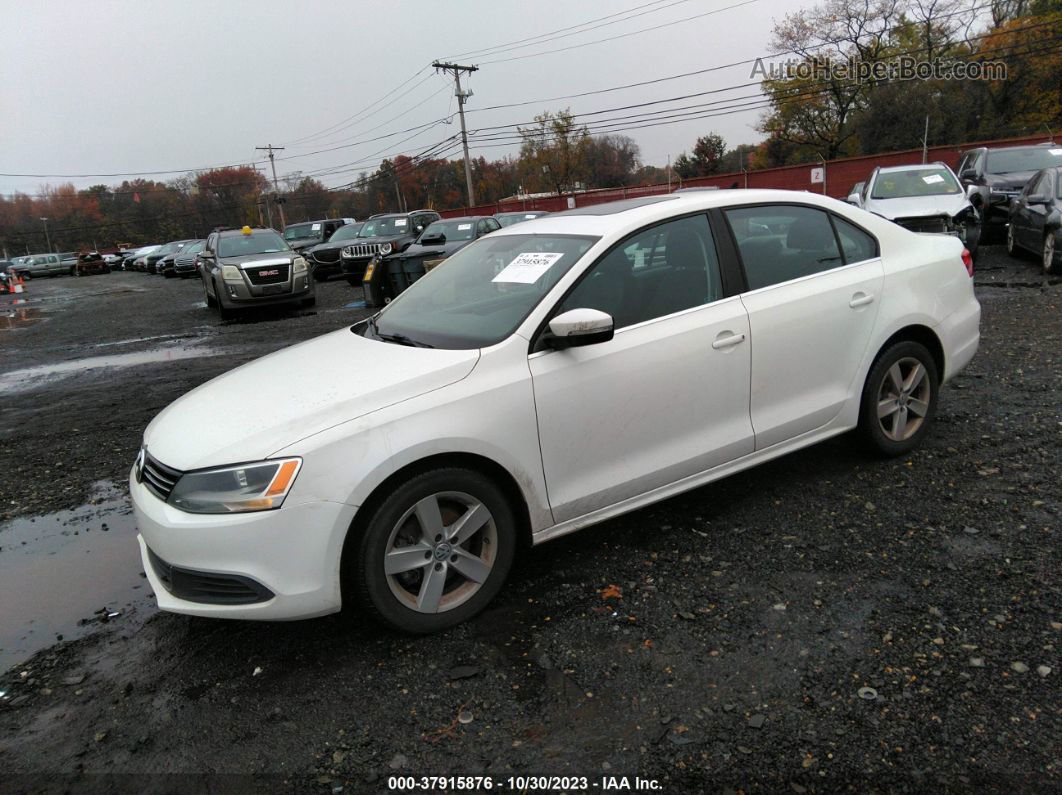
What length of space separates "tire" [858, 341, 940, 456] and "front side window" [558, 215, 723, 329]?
121 centimetres

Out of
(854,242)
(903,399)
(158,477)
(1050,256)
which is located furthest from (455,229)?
(158,477)

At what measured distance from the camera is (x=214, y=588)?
2.82 m

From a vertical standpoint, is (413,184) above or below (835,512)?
above

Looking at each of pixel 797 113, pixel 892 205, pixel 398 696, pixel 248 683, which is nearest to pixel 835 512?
pixel 398 696

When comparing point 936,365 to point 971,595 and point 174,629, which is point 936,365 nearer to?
point 971,595

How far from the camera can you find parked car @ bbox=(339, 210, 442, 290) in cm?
1897

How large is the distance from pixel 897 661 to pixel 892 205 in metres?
11.0

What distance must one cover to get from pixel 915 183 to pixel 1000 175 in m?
3.59

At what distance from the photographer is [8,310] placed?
74.1ft

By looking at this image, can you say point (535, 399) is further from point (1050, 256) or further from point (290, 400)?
point (1050, 256)

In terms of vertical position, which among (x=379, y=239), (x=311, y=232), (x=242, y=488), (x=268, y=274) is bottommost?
(x=242, y=488)

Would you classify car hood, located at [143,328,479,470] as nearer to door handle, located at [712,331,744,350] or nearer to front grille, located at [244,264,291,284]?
door handle, located at [712,331,744,350]

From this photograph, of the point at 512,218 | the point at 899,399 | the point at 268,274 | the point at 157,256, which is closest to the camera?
the point at 899,399

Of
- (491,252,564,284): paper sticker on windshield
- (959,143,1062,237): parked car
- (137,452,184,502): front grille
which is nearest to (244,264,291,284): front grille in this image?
(491,252,564,284): paper sticker on windshield
